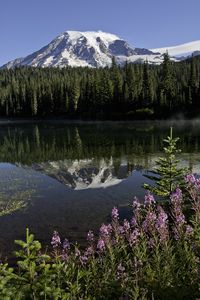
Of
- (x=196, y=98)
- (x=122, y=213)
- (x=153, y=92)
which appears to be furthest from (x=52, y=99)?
(x=122, y=213)

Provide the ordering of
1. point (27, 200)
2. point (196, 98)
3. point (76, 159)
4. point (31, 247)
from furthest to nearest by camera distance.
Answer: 1. point (196, 98)
2. point (76, 159)
3. point (27, 200)
4. point (31, 247)

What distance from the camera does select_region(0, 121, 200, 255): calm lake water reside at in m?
20.7

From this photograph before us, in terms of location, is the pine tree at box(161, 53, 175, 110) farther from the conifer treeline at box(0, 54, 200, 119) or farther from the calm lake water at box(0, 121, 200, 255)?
the calm lake water at box(0, 121, 200, 255)

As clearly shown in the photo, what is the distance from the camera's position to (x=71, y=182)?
104ft

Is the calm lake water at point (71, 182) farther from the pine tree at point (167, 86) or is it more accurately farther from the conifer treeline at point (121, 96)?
the conifer treeline at point (121, 96)

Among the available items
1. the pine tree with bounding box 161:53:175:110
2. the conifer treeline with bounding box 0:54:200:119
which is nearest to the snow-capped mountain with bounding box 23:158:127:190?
the conifer treeline with bounding box 0:54:200:119

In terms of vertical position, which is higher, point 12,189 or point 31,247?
point 31,247

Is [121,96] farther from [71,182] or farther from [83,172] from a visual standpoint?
[71,182]

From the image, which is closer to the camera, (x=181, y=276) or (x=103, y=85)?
(x=181, y=276)

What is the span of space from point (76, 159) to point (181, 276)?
35814 millimetres

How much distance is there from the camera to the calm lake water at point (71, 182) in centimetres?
2073

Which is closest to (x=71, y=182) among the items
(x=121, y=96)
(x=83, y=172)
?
(x=83, y=172)

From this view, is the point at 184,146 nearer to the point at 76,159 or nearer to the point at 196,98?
the point at 76,159

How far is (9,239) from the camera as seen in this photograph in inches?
726
